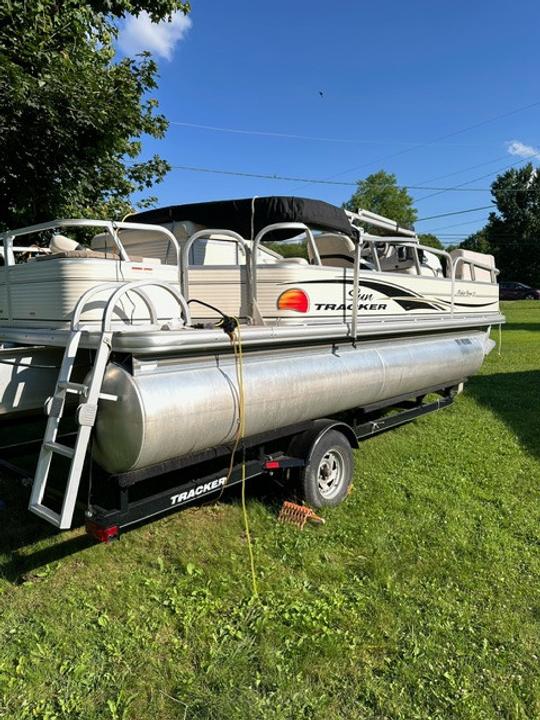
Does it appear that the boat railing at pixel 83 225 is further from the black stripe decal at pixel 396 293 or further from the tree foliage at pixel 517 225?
the tree foliage at pixel 517 225

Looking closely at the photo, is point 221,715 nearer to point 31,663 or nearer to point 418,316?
point 31,663

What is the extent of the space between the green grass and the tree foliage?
52644 millimetres

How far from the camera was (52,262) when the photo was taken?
386 centimetres

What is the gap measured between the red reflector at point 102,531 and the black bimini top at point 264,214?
319cm

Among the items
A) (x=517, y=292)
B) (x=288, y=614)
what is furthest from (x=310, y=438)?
(x=517, y=292)

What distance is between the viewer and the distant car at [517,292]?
1657 inches

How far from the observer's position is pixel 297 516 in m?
4.22

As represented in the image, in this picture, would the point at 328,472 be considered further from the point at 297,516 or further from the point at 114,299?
the point at 114,299

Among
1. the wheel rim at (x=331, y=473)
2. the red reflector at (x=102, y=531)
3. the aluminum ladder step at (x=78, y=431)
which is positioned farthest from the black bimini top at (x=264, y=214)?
the red reflector at (x=102, y=531)

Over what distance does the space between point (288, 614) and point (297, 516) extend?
1.12 m

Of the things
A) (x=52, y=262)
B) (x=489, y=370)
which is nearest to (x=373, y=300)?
(x=52, y=262)

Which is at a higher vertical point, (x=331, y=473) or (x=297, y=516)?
(x=331, y=473)

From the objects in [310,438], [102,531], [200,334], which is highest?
[200,334]

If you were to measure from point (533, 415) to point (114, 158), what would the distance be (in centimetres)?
794
